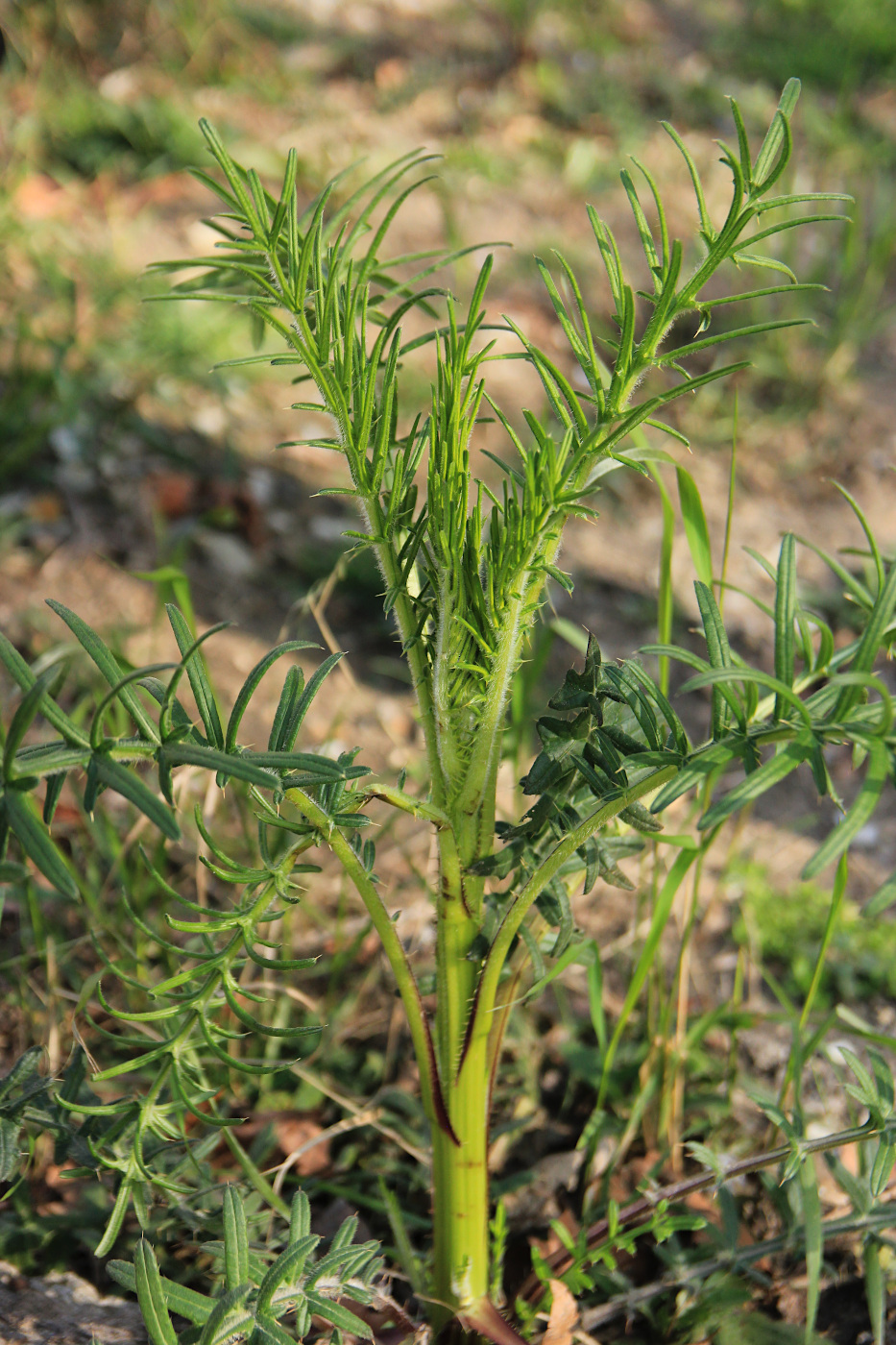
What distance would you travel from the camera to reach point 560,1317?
982mm

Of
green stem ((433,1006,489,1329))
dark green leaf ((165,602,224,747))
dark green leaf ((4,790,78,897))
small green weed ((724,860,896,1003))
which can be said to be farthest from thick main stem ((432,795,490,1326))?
small green weed ((724,860,896,1003))

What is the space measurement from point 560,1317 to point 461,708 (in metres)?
0.61

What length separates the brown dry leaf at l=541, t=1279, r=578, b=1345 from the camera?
980 millimetres

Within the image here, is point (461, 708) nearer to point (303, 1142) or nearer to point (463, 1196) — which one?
point (463, 1196)

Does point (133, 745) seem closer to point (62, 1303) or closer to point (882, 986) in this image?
point (62, 1303)

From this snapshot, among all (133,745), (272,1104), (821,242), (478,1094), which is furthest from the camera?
(821,242)

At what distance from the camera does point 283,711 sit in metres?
0.78

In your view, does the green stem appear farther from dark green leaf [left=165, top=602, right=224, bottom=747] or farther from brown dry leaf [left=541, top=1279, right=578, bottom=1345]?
dark green leaf [left=165, top=602, right=224, bottom=747]

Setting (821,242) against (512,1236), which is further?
(821,242)

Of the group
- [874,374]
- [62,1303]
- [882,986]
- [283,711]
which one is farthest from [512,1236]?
[874,374]

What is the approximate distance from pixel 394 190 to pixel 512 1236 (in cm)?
276

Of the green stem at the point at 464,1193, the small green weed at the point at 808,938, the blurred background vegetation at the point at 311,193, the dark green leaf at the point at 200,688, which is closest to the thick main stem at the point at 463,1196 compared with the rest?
the green stem at the point at 464,1193

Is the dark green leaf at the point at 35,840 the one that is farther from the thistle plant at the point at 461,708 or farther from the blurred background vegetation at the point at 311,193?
the blurred background vegetation at the point at 311,193

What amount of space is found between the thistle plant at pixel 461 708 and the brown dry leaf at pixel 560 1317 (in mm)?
54
